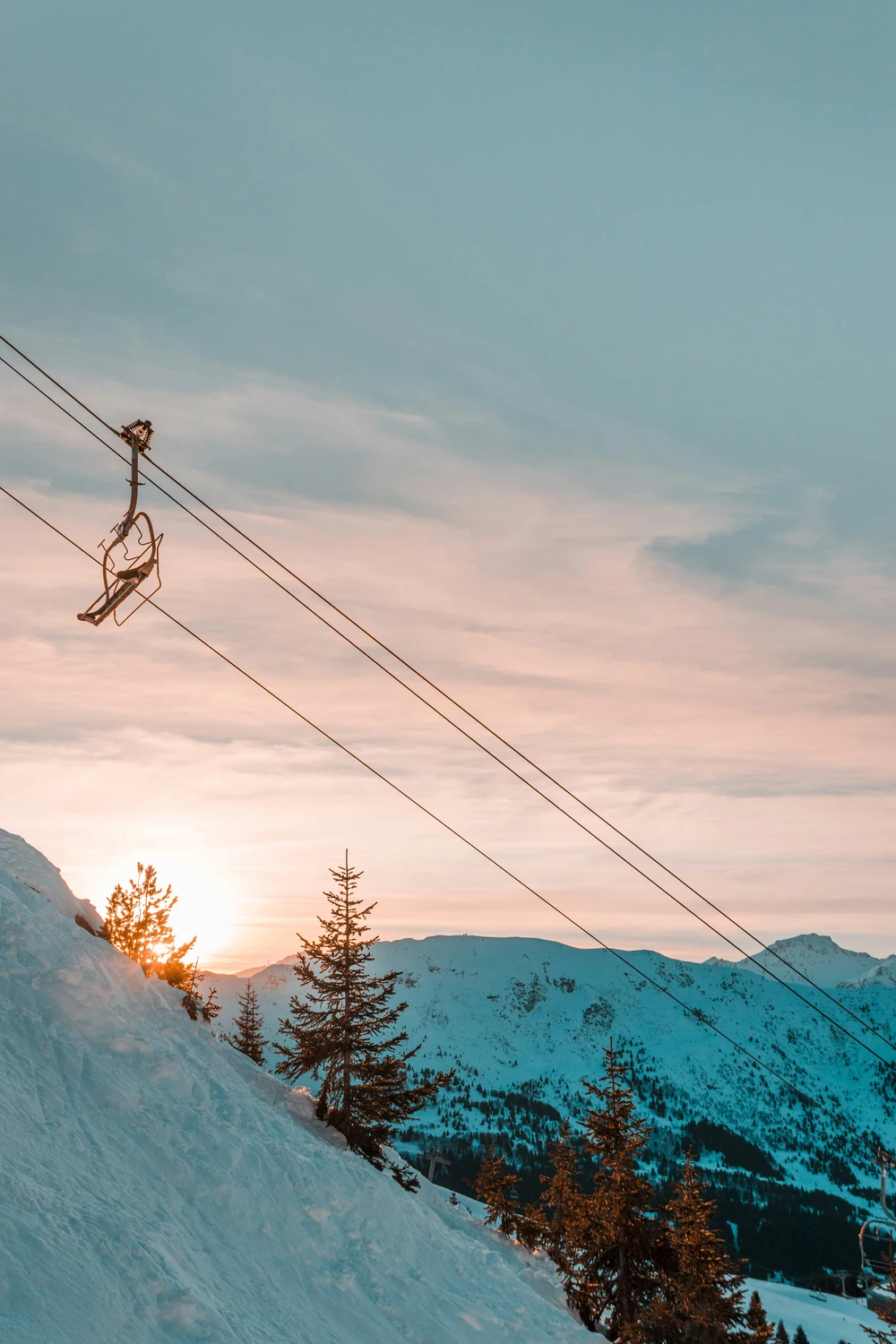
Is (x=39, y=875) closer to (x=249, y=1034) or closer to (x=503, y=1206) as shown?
(x=249, y=1034)

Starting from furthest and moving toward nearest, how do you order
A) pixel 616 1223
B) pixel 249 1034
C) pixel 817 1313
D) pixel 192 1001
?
pixel 817 1313 → pixel 249 1034 → pixel 616 1223 → pixel 192 1001

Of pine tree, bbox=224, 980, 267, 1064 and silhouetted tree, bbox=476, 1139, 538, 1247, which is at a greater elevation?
pine tree, bbox=224, 980, 267, 1064

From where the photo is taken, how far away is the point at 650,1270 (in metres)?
31.2

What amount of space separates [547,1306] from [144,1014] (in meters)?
12.1

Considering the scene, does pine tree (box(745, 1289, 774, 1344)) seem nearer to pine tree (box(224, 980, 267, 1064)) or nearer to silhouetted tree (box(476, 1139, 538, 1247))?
silhouetted tree (box(476, 1139, 538, 1247))

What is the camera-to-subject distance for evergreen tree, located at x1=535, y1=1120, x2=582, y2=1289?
3086cm

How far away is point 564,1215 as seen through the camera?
39.3 meters

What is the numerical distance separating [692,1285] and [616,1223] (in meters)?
3.48

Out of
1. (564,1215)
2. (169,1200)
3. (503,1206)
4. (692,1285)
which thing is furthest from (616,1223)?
(169,1200)

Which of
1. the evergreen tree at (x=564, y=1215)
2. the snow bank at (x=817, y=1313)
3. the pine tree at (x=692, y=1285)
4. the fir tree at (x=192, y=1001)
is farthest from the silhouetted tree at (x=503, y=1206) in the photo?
the snow bank at (x=817, y=1313)

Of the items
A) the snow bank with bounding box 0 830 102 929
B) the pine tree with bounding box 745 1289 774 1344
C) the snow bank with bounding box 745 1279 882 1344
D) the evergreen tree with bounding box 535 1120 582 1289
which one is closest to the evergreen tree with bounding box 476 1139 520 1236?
the evergreen tree with bounding box 535 1120 582 1289

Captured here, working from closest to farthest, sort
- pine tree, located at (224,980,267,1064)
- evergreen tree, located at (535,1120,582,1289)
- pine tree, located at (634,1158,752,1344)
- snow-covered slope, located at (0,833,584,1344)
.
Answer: snow-covered slope, located at (0,833,584,1344) → pine tree, located at (634,1158,752,1344) → evergreen tree, located at (535,1120,582,1289) → pine tree, located at (224,980,267,1064)

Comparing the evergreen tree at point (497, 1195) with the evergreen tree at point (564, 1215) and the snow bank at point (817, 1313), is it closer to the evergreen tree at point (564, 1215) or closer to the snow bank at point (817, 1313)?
the evergreen tree at point (564, 1215)

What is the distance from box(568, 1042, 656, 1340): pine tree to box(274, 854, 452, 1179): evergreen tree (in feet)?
23.6
